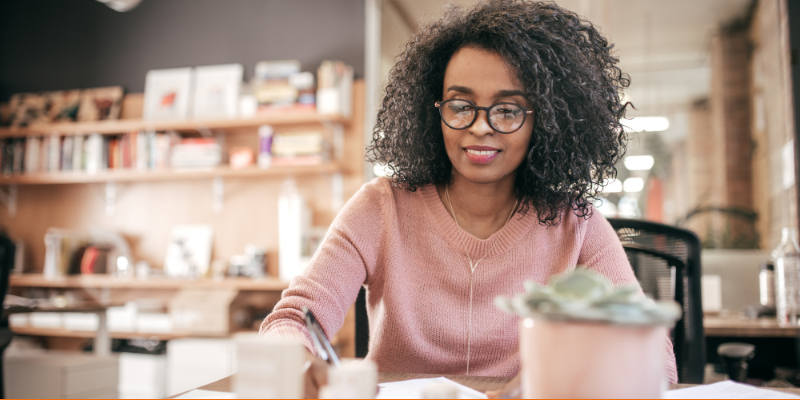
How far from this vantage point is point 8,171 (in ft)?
13.3

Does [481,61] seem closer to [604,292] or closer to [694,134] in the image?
[604,292]

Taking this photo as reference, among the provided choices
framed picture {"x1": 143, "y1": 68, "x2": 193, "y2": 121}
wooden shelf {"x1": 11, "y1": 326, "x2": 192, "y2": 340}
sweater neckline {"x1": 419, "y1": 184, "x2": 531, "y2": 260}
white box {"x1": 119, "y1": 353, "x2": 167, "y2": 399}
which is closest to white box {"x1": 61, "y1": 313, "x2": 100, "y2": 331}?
wooden shelf {"x1": 11, "y1": 326, "x2": 192, "y2": 340}

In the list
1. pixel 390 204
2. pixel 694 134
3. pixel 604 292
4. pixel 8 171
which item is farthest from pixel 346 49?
pixel 694 134

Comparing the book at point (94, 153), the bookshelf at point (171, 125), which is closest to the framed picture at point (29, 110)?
the bookshelf at point (171, 125)

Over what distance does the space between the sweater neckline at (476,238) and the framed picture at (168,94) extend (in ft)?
10.1

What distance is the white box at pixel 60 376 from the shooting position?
250cm

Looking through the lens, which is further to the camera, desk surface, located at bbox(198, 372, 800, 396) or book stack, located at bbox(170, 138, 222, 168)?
book stack, located at bbox(170, 138, 222, 168)

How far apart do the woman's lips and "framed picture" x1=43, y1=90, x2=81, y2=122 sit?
3908mm

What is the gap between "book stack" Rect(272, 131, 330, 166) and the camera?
351 cm

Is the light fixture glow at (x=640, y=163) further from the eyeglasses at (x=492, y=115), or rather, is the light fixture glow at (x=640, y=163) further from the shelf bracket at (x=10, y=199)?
the eyeglasses at (x=492, y=115)

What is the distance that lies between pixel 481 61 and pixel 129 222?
3645 millimetres

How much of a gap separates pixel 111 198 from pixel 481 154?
3750 mm

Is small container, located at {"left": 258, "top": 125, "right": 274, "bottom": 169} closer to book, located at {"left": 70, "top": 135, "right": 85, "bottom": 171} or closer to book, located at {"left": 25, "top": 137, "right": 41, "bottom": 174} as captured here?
book, located at {"left": 70, "top": 135, "right": 85, "bottom": 171}

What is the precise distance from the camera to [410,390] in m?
0.69
